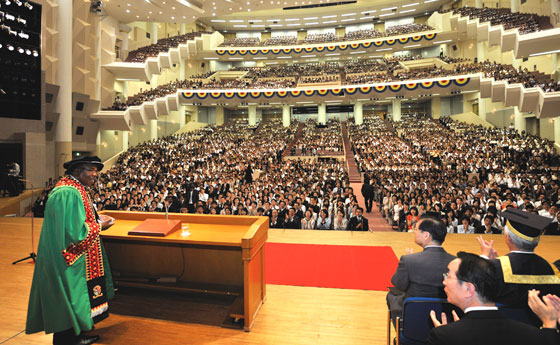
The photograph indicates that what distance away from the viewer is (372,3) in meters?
33.6

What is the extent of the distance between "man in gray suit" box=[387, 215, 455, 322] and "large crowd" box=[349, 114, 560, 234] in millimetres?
1851

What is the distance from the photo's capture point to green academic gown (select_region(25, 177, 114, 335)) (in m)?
2.06

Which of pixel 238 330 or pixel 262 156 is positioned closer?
pixel 238 330

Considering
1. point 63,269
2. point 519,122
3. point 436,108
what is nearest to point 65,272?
point 63,269

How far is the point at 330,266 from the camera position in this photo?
155 inches

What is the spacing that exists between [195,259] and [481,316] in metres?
2.52

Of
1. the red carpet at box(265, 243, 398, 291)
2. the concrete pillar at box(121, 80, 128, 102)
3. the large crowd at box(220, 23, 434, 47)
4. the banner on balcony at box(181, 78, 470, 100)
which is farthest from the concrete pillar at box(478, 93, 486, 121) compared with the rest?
the concrete pillar at box(121, 80, 128, 102)

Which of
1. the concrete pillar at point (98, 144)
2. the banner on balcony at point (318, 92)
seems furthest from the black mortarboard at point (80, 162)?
the banner on balcony at point (318, 92)

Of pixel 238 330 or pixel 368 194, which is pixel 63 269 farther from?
pixel 368 194

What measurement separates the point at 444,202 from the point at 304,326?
6.09 m

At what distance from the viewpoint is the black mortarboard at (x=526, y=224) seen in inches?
70.2

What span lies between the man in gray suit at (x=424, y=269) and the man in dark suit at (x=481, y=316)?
23.0 inches

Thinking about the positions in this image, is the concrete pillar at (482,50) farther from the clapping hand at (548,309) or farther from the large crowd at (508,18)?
the clapping hand at (548,309)

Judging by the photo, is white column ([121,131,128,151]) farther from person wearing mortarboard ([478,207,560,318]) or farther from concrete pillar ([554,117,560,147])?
concrete pillar ([554,117,560,147])
